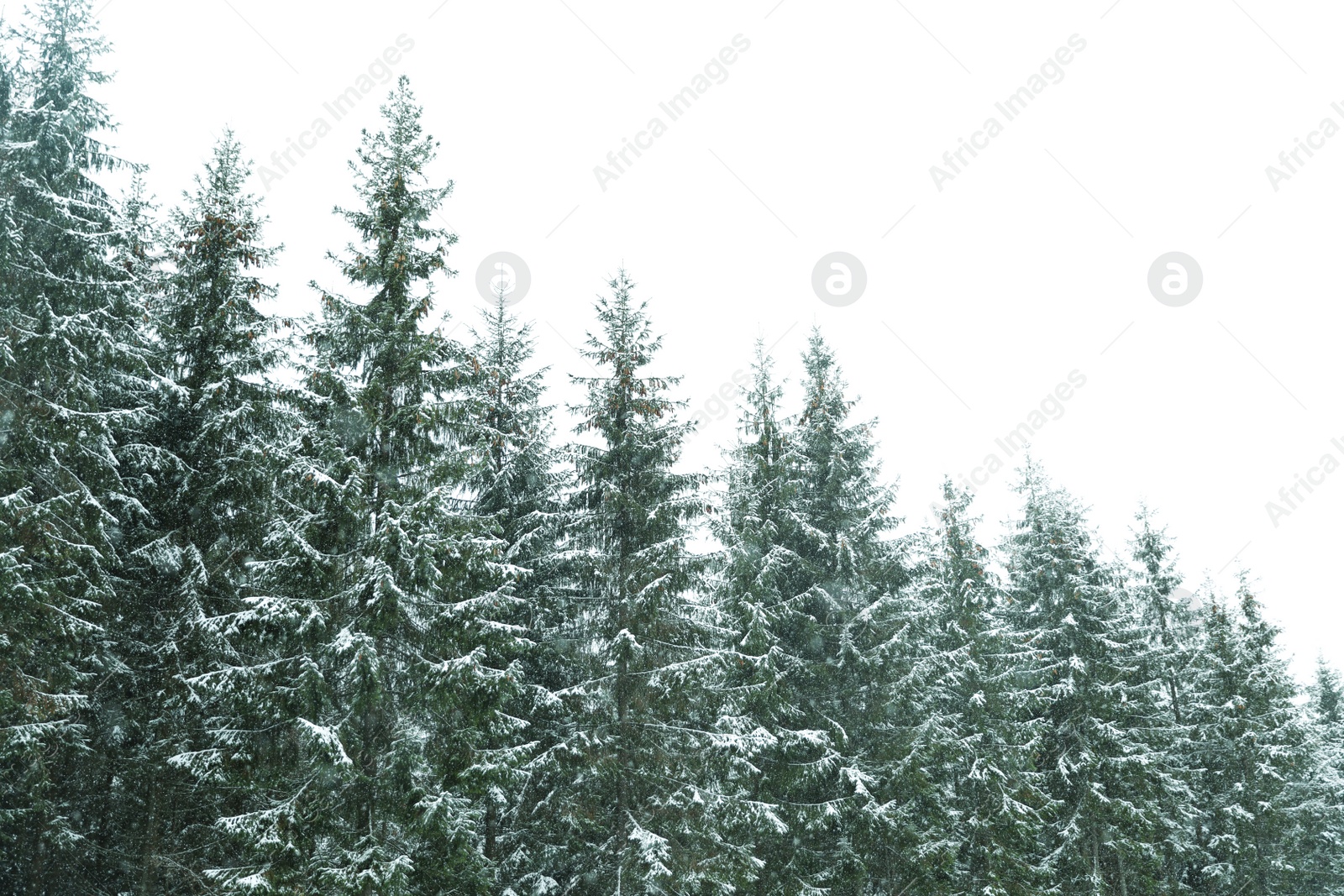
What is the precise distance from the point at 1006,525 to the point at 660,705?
1475 centimetres

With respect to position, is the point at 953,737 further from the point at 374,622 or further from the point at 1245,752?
the point at 1245,752

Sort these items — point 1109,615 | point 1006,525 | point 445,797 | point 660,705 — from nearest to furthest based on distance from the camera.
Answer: point 445,797
point 660,705
point 1109,615
point 1006,525

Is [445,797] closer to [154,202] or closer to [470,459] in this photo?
[470,459]

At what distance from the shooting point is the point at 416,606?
12898mm

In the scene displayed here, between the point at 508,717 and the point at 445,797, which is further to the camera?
the point at 508,717

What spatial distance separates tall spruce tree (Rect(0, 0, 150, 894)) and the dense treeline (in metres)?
0.06

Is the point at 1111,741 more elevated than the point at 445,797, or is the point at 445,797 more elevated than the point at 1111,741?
the point at 1111,741


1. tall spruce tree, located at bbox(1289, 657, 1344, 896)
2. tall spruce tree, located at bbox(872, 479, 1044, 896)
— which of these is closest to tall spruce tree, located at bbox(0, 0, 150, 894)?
tall spruce tree, located at bbox(872, 479, 1044, 896)

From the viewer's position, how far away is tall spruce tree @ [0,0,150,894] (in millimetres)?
10867

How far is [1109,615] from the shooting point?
23828mm

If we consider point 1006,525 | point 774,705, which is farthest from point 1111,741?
point 774,705

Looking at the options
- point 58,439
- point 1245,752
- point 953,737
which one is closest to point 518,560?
point 58,439

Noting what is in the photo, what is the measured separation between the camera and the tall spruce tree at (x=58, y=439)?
10867mm

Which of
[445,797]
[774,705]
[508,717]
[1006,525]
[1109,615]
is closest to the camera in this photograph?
[445,797]
